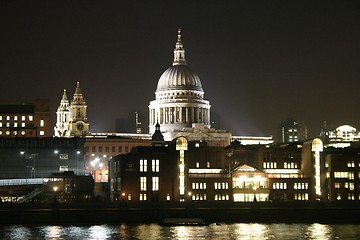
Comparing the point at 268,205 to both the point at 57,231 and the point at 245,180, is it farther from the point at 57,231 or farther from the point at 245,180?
the point at 57,231

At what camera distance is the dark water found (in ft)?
349

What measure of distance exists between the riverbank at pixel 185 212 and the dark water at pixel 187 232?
4.64 m

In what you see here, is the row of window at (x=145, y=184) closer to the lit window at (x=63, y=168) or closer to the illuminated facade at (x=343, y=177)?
the illuminated facade at (x=343, y=177)

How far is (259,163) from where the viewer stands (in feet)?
485

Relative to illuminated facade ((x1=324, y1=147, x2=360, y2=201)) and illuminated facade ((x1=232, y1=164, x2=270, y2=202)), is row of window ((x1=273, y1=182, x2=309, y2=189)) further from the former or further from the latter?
illuminated facade ((x1=324, y1=147, x2=360, y2=201))

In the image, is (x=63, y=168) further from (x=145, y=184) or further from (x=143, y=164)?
(x=145, y=184)

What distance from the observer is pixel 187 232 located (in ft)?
363

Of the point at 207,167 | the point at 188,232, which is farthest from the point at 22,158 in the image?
the point at 188,232

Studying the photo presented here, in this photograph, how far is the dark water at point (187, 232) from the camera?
10638 cm

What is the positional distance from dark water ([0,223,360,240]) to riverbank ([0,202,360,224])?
15.2ft

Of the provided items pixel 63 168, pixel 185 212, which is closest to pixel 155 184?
pixel 185 212

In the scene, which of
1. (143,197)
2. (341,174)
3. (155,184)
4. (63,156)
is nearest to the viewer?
(143,197)

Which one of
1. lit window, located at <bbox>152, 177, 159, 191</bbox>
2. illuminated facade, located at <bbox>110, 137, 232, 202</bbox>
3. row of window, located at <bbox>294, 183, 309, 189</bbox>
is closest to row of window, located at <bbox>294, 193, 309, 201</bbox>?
row of window, located at <bbox>294, 183, 309, 189</bbox>

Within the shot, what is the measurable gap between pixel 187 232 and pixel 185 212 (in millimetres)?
14342
